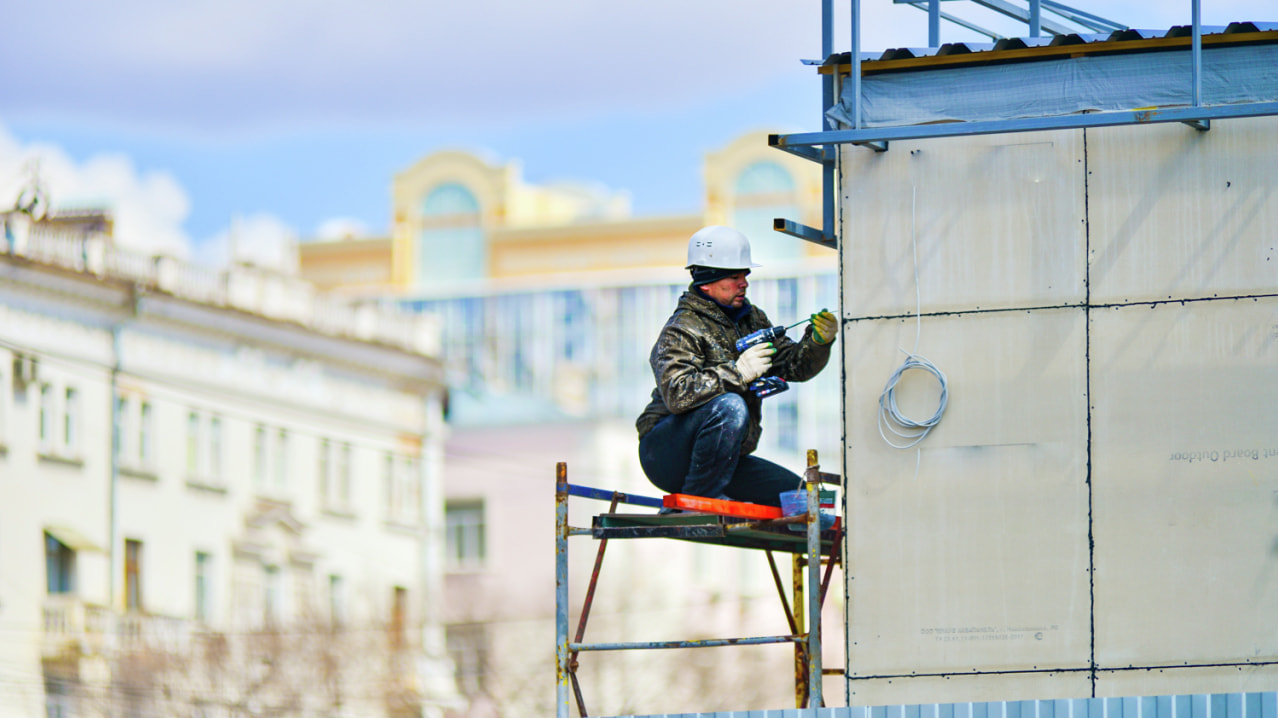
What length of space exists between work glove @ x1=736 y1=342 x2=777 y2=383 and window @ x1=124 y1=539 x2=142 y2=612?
44549mm

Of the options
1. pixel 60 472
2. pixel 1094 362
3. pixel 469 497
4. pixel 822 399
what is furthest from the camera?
pixel 822 399

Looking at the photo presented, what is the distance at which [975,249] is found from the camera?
46.0 ft

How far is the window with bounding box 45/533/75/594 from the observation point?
55438 mm

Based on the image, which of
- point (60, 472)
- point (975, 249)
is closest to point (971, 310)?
point (975, 249)

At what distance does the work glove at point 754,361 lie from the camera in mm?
14109

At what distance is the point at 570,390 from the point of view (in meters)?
87.9

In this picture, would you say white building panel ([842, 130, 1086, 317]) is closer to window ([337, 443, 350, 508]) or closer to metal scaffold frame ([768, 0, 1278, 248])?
metal scaffold frame ([768, 0, 1278, 248])

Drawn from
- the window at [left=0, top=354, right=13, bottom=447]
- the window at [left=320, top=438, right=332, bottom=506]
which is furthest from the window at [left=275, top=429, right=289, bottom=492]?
the window at [left=0, top=354, right=13, bottom=447]

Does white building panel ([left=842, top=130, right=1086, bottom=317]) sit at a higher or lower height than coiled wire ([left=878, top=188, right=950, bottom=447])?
higher

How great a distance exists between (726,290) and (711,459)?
3.49ft

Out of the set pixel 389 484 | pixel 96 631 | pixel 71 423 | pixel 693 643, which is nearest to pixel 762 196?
pixel 389 484

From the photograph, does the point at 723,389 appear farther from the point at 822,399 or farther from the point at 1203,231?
the point at 822,399

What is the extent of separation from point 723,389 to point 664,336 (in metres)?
0.49

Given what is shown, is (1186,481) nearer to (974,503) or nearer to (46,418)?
(974,503)
